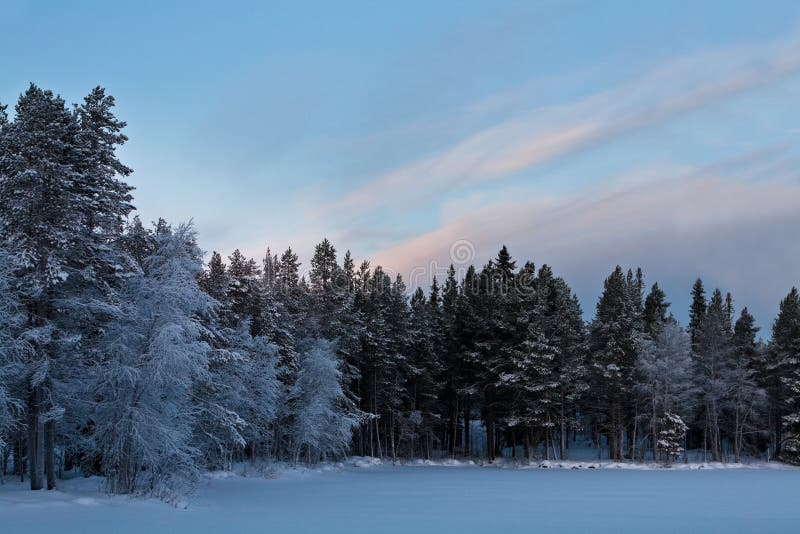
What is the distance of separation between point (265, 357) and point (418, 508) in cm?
2695

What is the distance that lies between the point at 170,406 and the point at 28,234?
9.39 meters

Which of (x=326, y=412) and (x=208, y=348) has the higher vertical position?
(x=208, y=348)

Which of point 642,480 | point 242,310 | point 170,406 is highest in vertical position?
point 242,310

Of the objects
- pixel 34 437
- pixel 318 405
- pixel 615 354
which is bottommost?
pixel 318 405

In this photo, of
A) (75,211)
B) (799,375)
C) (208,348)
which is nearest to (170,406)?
(208,348)

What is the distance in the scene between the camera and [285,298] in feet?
227

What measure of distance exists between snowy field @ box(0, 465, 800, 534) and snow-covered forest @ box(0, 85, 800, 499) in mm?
Result: 3159

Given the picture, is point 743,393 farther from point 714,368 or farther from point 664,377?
point 664,377

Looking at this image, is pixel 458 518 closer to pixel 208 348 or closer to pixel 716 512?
pixel 716 512

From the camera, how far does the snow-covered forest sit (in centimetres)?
2712

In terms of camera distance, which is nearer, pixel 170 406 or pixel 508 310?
pixel 170 406

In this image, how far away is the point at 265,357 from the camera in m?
51.8

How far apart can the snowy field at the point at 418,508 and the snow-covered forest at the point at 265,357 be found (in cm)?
316

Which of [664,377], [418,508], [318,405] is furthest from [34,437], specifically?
[664,377]
